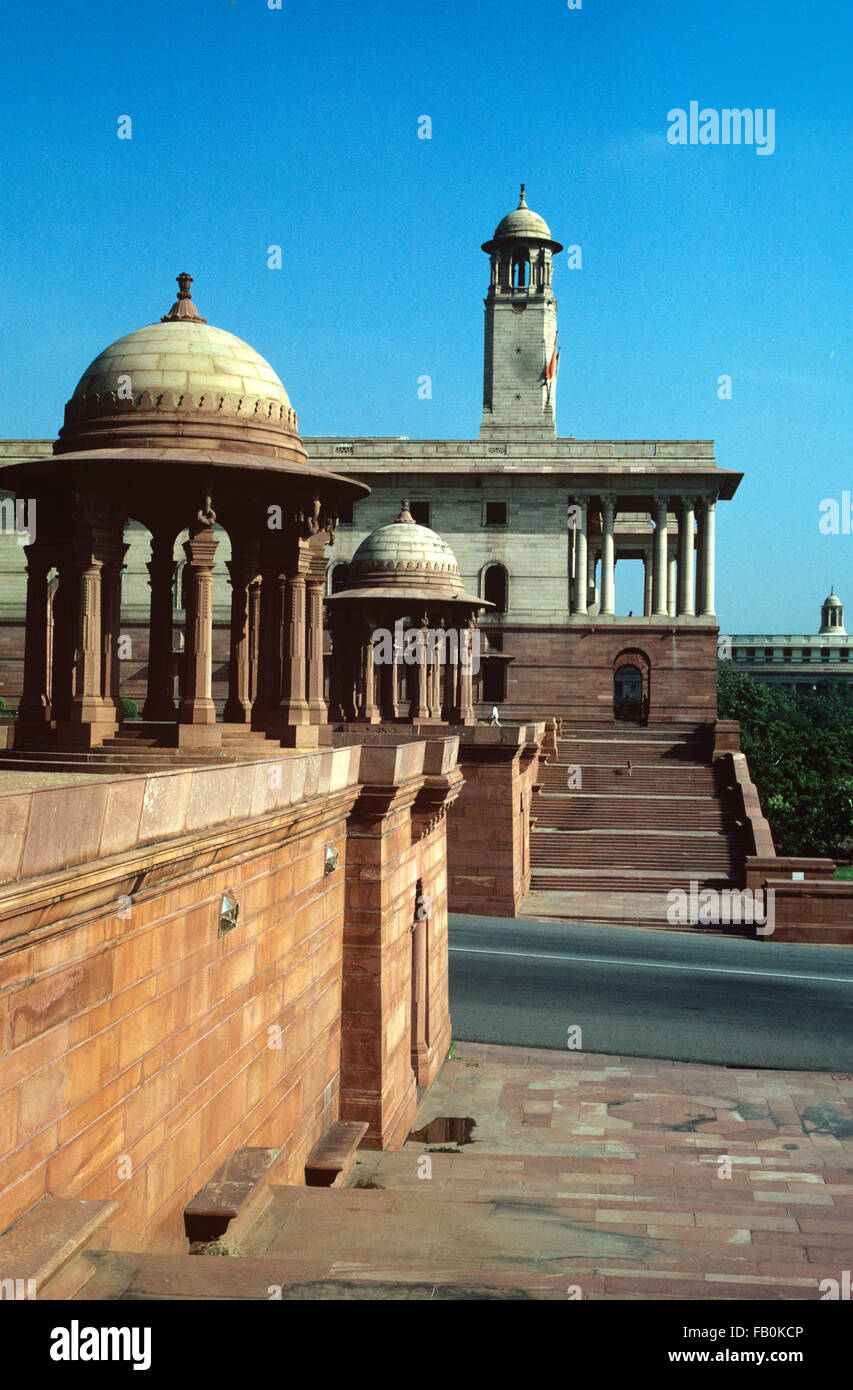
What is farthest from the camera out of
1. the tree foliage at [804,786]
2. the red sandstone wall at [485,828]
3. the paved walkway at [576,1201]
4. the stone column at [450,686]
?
the tree foliage at [804,786]

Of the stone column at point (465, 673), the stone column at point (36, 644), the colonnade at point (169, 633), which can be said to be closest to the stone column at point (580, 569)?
the stone column at point (465, 673)

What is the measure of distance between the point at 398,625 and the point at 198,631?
2141cm

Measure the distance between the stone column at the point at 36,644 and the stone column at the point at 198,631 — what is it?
1852 mm

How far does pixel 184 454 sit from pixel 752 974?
14.8 meters

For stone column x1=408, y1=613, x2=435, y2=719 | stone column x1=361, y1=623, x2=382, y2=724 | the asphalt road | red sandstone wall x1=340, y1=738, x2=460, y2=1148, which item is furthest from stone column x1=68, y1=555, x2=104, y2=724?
stone column x1=408, y1=613, x2=435, y2=719

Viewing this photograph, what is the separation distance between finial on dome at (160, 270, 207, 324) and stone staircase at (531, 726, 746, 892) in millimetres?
20840

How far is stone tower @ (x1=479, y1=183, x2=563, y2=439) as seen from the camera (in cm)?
6969

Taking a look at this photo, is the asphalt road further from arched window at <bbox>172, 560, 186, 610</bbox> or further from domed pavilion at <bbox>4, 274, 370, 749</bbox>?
arched window at <bbox>172, 560, 186, 610</bbox>

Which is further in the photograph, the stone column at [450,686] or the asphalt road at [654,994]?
the stone column at [450,686]

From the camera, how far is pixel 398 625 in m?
37.4

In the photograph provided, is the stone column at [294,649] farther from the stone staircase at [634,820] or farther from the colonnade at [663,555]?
the colonnade at [663,555]

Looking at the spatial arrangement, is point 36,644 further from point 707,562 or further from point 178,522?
point 707,562

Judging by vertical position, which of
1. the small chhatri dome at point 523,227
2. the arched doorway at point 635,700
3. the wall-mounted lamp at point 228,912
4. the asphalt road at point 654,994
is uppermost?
the small chhatri dome at point 523,227

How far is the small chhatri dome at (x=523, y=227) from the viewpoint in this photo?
70000 mm
